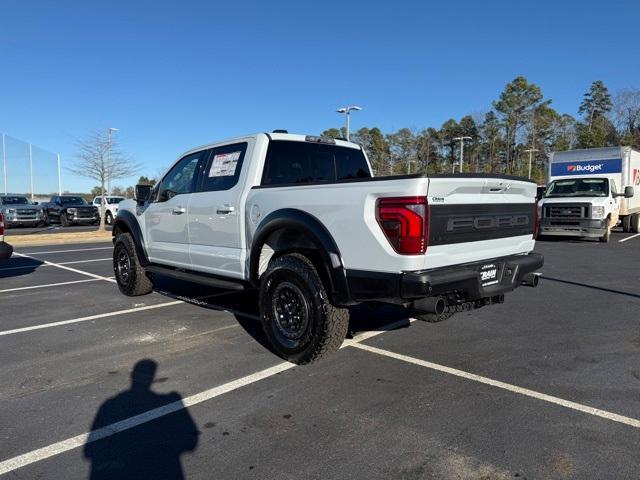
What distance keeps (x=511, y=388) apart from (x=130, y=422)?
112 inches

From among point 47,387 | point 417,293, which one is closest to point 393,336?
point 417,293

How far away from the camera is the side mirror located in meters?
6.90

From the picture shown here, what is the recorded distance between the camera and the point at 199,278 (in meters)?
5.70

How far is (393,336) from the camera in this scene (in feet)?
17.3

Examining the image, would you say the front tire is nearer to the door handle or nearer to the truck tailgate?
the door handle

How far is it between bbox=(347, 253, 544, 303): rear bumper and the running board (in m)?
1.73

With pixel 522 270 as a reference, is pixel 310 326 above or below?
below

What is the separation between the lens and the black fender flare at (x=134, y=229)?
23.0ft

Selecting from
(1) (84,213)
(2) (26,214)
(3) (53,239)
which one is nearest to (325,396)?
(3) (53,239)

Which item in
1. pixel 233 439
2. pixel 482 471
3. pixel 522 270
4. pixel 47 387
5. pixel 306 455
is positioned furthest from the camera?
pixel 522 270

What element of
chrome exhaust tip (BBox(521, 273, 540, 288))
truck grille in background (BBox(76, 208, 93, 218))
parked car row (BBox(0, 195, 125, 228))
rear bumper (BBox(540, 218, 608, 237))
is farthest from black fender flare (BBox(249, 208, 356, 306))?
truck grille in background (BBox(76, 208, 93, 218))

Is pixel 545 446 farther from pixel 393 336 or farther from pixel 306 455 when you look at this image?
pixel 393 336

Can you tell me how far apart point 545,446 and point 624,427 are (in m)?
0.67

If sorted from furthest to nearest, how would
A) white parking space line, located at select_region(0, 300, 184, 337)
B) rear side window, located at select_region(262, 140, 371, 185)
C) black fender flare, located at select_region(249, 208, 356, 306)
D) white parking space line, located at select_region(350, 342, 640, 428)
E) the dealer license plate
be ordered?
white parking space line, located at select_region(0, 300, 184, 337), rear side window, located at select_region(262, 140, 371, 185), the dealer license plate, black fender flare, located at select_region(249, 208, 356, 306), white parking space line, located at select_region(350, 342, 640, 428)
